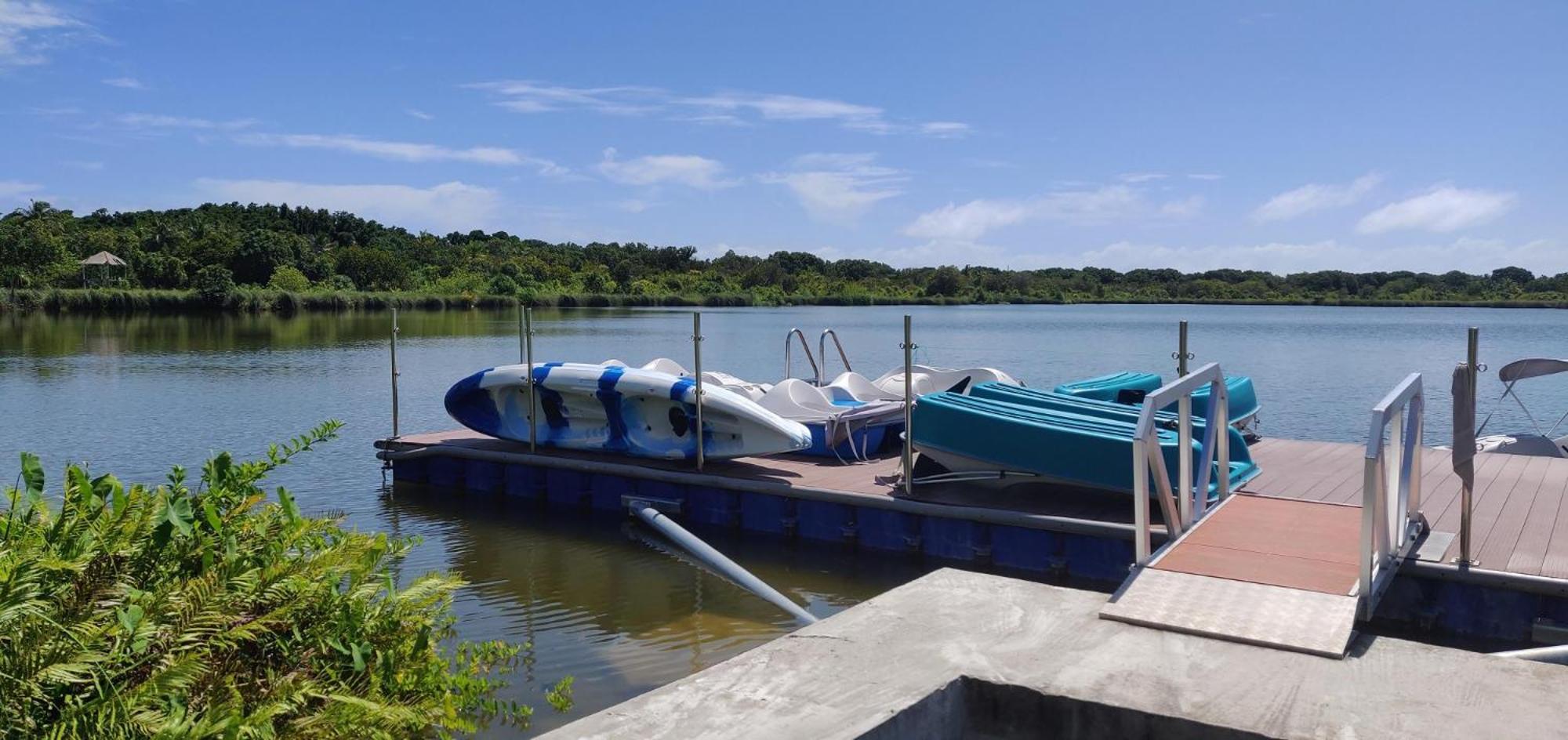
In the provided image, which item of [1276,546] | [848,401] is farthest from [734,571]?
[848,401]

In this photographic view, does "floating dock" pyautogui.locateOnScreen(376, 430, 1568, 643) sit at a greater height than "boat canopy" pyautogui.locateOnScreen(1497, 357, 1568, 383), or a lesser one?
lesser

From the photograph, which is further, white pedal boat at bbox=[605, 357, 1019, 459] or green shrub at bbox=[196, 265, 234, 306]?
green shrub at bbox=[196, 265, 234, 306]

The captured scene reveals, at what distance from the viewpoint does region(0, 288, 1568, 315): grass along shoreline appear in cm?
5616

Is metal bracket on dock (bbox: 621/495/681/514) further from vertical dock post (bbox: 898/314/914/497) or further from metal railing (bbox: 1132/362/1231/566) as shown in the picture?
metal railing (bbox: 1132/362/1231/566)

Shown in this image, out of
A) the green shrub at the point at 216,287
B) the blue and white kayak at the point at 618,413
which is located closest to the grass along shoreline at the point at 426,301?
the green shrub at the point at 216,287

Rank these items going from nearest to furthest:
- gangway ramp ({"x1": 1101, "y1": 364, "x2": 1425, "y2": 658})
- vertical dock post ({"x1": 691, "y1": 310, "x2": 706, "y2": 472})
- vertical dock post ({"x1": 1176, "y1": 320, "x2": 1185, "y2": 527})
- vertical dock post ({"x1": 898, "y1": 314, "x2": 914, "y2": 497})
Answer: gangway ramp ({"x1": 1101, "y1": 364, "x2": 1425, "y2": 658}), vertical dock post ({"x1": 1176, "y1": 320, "x2": 1185, "y2": 527}), vertical dock post ({"x1": 898, "y1": 314, "x2": 914, "y2": 497}), vertical dock post ({"x1": 691, "y1": 310, "x2": 706, "y2": 472})

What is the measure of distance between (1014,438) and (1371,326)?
189 feet

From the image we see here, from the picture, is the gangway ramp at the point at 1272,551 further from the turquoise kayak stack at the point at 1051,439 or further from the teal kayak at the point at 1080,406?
the teal kayak at the point at 1080,406

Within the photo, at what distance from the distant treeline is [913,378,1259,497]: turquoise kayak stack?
195 ft

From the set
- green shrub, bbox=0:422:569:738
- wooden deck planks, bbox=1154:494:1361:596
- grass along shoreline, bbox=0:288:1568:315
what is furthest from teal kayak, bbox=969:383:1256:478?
grass along shoreline, bbox=0:288:1568:315

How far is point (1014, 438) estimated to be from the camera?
8.62 metres

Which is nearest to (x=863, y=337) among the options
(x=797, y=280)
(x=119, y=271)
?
(x=119, y=271)

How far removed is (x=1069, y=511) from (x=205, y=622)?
255 inches

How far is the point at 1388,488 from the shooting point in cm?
580
